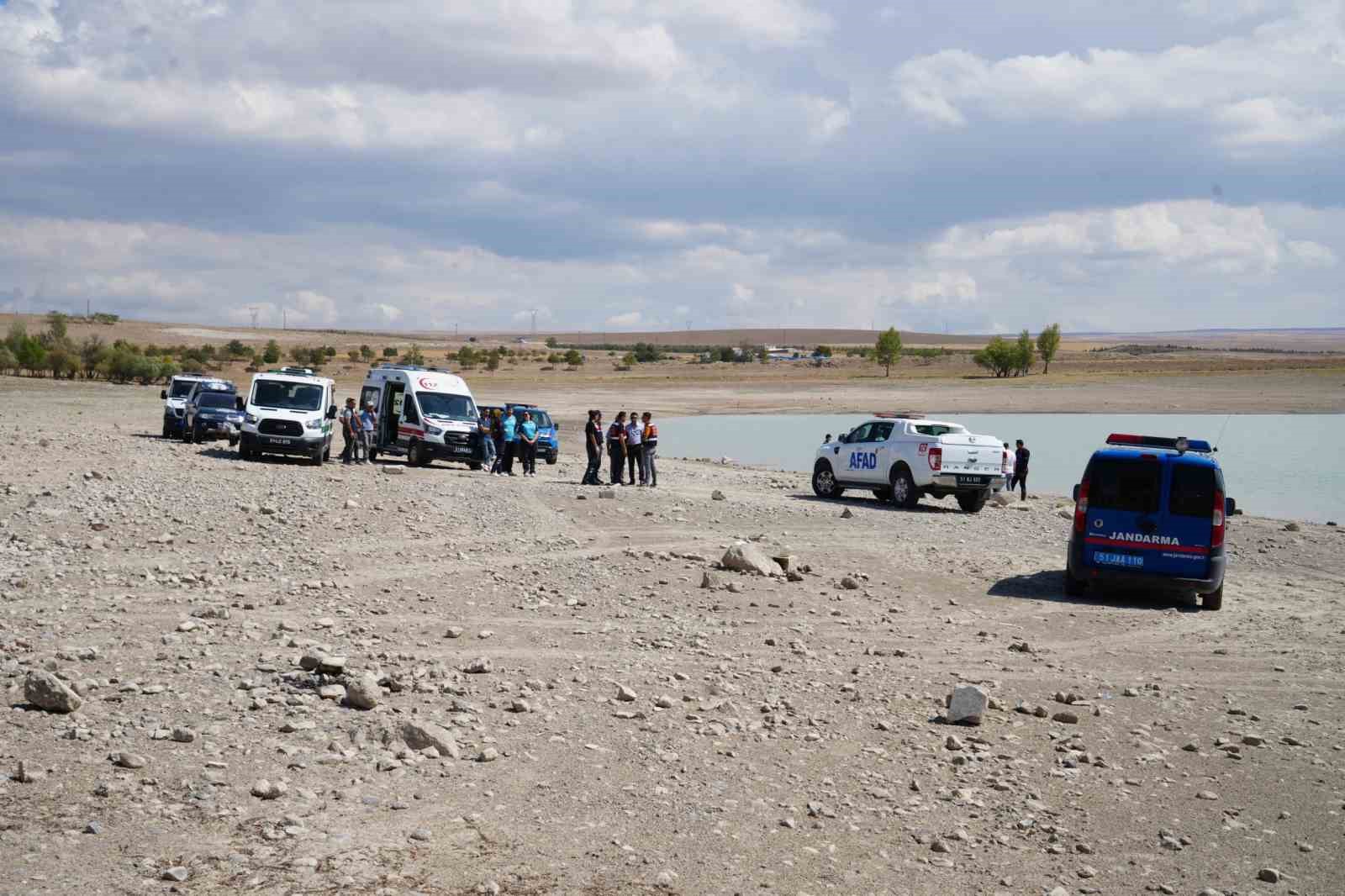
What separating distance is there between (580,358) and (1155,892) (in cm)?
12634

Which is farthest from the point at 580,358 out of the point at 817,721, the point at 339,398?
the point at 817,721

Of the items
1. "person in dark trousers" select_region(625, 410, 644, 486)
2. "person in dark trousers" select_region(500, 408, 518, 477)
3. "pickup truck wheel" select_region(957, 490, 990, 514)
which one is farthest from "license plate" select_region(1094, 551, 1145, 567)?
"person in dark trousers" select_region(500, 408, 518, 477)

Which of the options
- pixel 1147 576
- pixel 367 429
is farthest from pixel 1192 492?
pixel 367 429

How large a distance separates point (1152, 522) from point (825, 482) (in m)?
12.3

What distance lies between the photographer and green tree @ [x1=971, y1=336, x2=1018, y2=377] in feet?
390

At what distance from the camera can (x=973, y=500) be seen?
25.2 m

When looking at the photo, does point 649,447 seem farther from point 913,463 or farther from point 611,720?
point 611,720

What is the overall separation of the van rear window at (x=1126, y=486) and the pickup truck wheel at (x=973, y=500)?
31.5 ft

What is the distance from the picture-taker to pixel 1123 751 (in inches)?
340

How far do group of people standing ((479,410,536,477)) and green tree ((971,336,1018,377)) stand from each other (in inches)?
3729

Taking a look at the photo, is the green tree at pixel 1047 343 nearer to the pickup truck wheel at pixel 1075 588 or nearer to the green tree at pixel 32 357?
the green tree at pixel 32 357

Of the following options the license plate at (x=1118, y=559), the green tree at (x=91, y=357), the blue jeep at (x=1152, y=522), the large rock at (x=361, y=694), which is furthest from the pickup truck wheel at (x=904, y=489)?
the green tree at (x=91, y=357)

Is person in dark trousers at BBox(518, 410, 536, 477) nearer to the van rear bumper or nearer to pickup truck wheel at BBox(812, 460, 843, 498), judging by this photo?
pickup truck wheel at BBox(812, 460, 843, 498)

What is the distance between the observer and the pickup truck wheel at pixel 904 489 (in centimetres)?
2530
